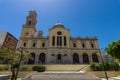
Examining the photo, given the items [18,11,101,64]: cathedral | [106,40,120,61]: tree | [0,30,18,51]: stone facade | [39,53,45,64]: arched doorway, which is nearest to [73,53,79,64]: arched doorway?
[18,11,101,64]: cathedral

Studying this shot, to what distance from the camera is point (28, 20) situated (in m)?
43.6

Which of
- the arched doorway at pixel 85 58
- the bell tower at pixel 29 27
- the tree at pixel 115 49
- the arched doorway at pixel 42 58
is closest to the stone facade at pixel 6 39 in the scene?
the bell tower at pixel 29 27

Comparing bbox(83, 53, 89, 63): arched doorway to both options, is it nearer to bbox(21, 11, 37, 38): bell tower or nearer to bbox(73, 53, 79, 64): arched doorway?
bbox(73, 53, 79, 64): arched doorway

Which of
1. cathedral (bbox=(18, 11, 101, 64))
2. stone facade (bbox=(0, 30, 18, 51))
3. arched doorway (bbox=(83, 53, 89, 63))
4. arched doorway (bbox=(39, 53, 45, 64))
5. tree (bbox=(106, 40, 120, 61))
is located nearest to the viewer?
tree (bbox=(106, 40, 120, 61))

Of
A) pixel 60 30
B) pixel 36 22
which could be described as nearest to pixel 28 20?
pixel 36 22

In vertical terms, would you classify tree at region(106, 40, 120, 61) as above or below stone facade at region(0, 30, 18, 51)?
below

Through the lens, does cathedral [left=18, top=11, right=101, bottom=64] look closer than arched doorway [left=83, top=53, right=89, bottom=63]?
Yes

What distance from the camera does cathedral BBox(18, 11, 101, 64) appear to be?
34375mm

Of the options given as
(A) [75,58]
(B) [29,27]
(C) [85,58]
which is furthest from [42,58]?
(C) [85,58]

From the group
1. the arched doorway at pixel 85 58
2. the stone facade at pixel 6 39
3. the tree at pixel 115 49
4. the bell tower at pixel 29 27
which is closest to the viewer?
the tree at pixel 115 49

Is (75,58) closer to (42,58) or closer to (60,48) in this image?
(60,48)

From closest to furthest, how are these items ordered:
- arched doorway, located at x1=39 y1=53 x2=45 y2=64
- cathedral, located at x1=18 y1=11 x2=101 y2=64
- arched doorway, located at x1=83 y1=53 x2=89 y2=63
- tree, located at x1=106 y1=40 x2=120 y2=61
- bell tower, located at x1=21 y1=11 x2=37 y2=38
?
tree, located at x1=106 y1=40 x2=120 y2=61, cathedral, located at x1=18 y1=11 x2=101 y2=64, arched doorway, located at x1=39 y1=53 x2=45 y2=64, arched doorway, located at x1=83 y1=53 x2=89 y2=63, bell tower, located at x1=21 y1=11 x2=37 y2=38

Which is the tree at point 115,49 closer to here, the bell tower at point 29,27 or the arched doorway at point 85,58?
the arched doorway at point 85,58

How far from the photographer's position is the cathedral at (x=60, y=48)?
113 ft
